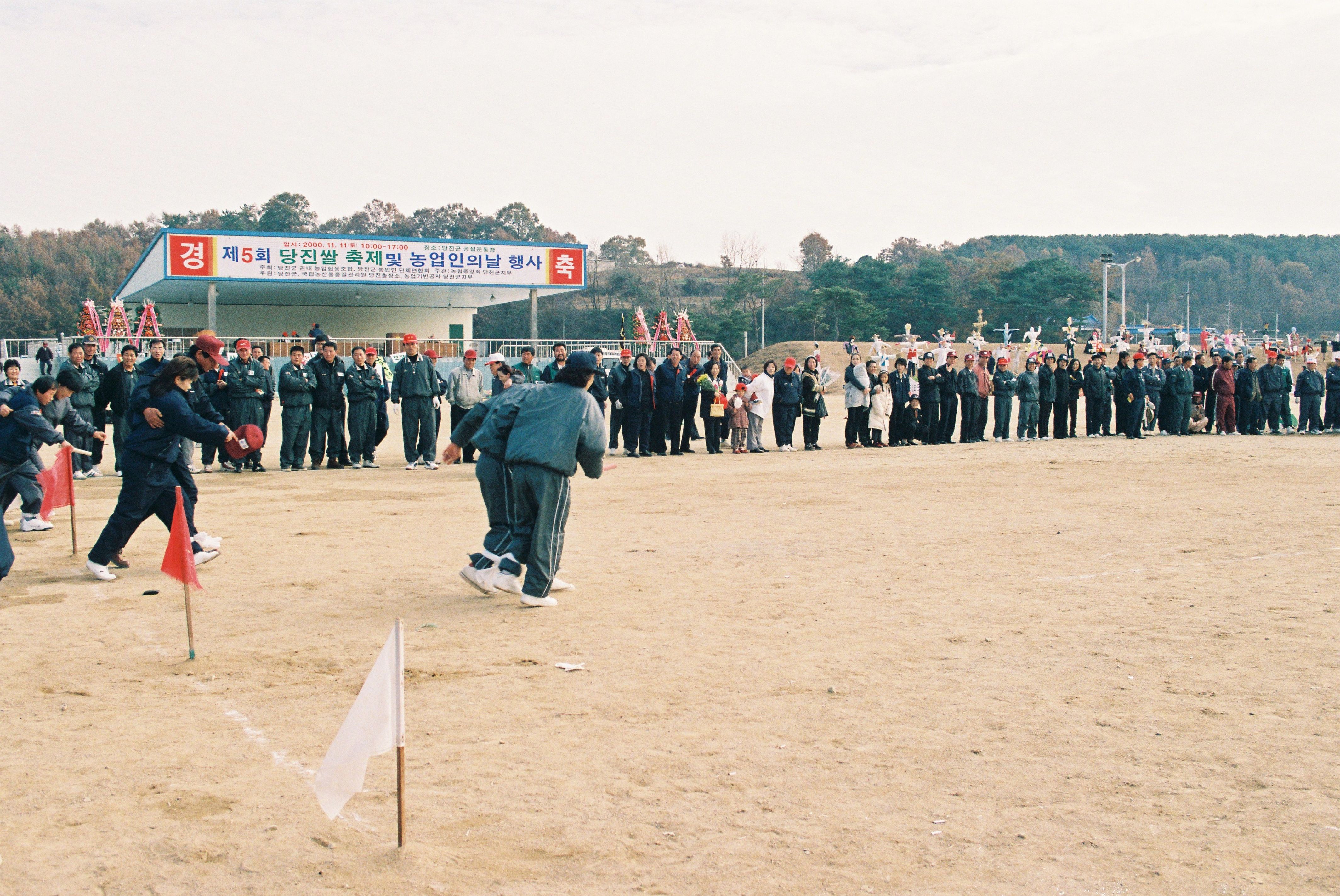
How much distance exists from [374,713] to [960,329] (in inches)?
3079

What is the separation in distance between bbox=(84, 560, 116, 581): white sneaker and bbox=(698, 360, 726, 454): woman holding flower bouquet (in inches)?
495

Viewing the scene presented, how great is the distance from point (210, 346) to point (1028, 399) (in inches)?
708

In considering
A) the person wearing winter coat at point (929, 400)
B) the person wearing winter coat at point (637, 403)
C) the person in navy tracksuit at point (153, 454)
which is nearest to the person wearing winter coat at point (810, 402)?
the person wearing winter coat at point (929, 400)

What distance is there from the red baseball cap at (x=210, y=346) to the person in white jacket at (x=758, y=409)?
41.0 feet

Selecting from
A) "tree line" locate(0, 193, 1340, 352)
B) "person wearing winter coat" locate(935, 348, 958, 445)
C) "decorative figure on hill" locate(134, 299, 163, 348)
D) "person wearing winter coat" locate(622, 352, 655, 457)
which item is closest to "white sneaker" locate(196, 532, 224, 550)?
"person wearing winter coat" locate(622, 352, 655, 457)

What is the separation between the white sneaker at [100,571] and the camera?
835 cm

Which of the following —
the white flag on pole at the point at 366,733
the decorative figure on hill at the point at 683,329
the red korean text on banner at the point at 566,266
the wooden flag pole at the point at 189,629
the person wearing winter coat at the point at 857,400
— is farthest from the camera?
the decorative figure on hill at the point at 683,329

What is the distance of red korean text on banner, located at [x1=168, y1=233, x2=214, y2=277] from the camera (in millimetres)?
38656

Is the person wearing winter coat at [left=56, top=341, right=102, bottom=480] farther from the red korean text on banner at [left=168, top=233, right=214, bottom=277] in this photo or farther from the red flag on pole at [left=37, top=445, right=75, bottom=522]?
the red korean text on banner at [left=168, top=233, right=214, bottom=277]

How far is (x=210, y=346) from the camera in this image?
878 centimetres

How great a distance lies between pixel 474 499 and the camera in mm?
13438

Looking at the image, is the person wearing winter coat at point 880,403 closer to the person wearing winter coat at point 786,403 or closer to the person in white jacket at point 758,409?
the person wearing winter coat at point 786,403

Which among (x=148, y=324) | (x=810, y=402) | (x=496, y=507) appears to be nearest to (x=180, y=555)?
(x=496, y=507)

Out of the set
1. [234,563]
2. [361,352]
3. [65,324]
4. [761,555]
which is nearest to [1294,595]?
[761,555]
